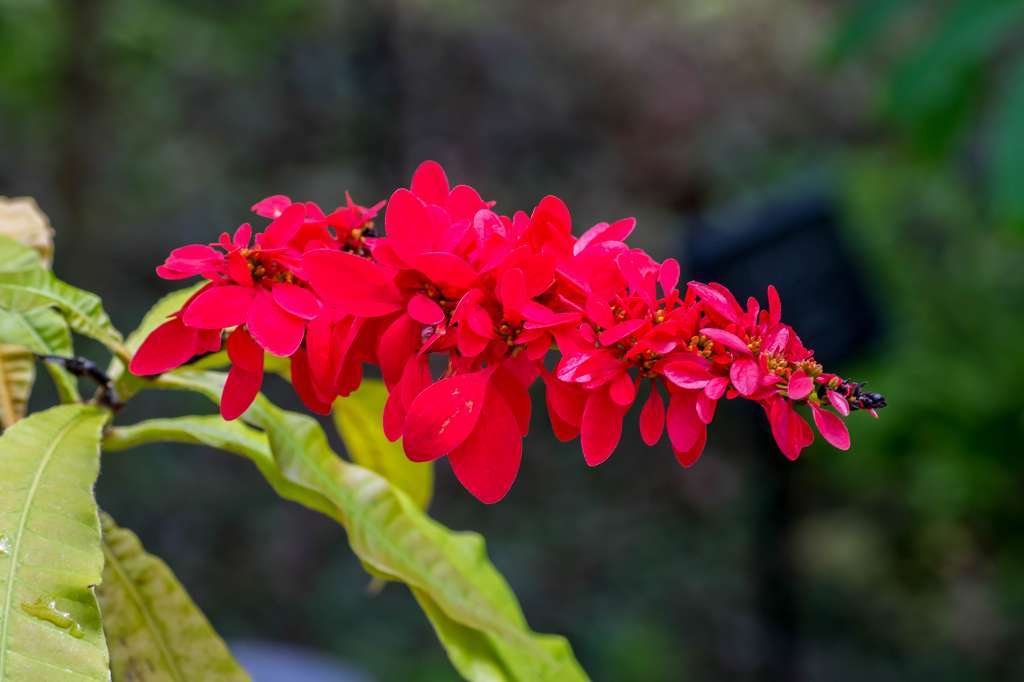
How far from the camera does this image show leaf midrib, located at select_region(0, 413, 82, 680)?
2.00 ft

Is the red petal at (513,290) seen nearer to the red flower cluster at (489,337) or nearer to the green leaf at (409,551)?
the red flower cluster at (489,337)

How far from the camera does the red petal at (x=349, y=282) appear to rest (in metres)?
0.61

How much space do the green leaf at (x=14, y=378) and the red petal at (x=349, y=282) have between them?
0.51 m

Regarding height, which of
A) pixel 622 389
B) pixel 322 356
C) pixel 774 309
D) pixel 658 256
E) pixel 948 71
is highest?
pixel 658 256

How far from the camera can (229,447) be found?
3.00 ft

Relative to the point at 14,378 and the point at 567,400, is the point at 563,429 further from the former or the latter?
the point at 14,378

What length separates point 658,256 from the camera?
5.71m

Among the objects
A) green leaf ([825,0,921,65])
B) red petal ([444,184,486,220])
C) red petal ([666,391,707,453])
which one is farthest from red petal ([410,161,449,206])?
green leaf ([825,0,921,65])

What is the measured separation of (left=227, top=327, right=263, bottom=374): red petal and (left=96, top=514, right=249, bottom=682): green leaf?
30cm

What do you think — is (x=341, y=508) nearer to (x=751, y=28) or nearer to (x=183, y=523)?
(x=183, y=523)

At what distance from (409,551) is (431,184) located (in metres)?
0.35

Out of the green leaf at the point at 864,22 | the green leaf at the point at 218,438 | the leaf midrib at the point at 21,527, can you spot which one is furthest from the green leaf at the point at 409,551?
the green leaf at the point at 864,22

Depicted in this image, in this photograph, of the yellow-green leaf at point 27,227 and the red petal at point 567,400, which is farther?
the yellow-green leaf at point 27,227

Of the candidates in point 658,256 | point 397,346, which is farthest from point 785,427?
point 658,256
